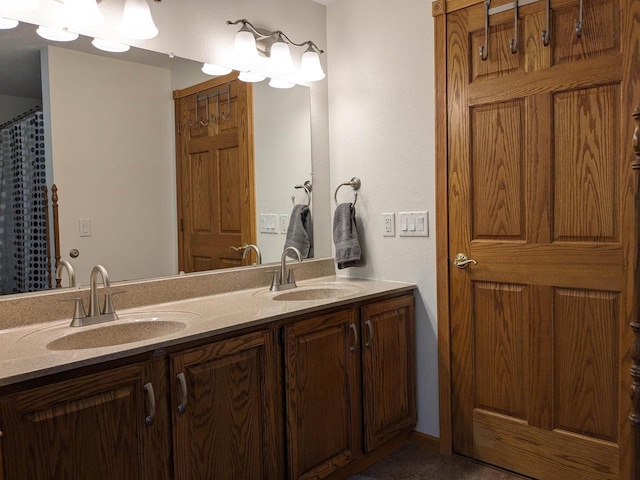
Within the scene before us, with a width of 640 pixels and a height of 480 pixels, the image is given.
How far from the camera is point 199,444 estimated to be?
1.64m

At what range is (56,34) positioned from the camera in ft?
6.13

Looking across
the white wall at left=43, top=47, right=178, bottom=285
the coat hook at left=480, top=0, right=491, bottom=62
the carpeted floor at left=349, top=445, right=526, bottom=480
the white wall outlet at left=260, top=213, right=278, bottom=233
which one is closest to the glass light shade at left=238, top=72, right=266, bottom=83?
the white wall at left=43, top=47, right=178, bottom=285

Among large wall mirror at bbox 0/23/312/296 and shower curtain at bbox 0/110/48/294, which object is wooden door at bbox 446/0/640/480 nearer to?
large wall mirror at bbox 0/23/312/296

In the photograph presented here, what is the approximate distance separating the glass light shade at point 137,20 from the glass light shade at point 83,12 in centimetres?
11

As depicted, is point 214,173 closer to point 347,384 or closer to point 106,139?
point 106,139

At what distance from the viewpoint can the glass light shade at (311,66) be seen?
266 centimetres

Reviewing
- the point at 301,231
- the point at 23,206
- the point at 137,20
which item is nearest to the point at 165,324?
the point at 23,206

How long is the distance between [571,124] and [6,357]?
2099mm

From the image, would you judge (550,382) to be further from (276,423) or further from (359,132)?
(359,132)

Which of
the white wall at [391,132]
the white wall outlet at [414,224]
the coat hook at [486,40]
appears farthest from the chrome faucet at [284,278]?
the coat hook at [486,40]

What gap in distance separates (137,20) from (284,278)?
1.28 metres

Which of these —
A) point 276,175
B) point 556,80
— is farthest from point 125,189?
point 556,80

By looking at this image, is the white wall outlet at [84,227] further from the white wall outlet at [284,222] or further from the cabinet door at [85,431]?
the white wall outlet at [284,222]

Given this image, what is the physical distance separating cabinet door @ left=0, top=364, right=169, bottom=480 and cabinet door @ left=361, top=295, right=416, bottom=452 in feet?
3.30
